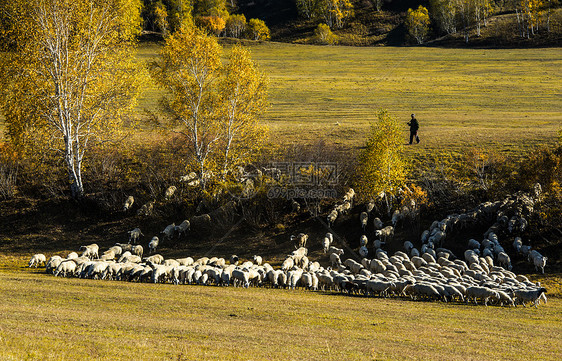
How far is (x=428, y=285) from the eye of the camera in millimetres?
19938

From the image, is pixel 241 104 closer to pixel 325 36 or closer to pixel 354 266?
A: pixel 354 266

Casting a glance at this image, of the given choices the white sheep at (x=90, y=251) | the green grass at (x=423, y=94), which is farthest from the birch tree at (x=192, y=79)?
the white sheep at (x=90, y=251)

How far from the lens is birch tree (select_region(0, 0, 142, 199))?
3266 cm

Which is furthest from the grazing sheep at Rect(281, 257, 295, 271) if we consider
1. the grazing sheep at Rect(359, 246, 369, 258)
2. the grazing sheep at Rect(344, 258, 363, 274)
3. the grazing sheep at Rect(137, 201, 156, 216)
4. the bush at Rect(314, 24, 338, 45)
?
the bush at Rect(314, 24, 338, 45)

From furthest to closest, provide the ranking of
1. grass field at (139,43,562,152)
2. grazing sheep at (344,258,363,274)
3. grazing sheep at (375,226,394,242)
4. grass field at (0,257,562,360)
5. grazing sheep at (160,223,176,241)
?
grass field at (139,43,562,152) → grazing sheep at (160,223,176,241) → grazing sheep at (375,226,394,242) → grazing sheep at (344,258,363,274) → grass field at (0,257,562,360)

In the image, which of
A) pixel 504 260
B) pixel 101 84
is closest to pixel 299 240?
pixel 504 260

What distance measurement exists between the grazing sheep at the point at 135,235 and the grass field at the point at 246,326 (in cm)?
1022

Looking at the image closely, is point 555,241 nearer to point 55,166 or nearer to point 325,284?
point 325,284

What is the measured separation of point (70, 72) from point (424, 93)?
145ft

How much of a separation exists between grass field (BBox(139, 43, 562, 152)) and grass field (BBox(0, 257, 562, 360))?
2250cm

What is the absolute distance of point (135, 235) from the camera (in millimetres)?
31000

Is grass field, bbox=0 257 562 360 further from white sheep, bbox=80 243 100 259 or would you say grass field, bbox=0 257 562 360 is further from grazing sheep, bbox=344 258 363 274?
white sheep, bbox=80 243 100 259

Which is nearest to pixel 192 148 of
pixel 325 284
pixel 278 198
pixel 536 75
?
pixel 278 198

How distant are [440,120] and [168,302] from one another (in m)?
37.4
